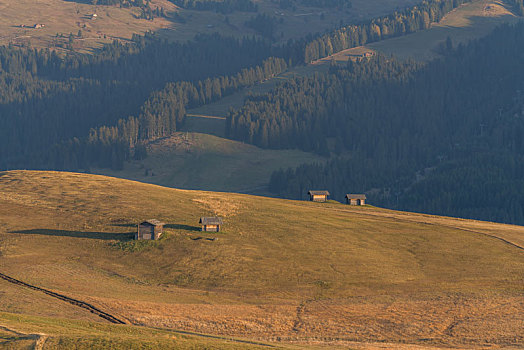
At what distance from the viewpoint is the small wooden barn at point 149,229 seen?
103m

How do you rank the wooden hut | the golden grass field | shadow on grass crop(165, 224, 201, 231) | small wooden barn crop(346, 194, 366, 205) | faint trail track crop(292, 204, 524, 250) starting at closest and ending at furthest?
the golden grass field, shadow on grass crop(165, 224, 201, 231), faint trail track crop(292, 204, 524, 250), small wooden barn crop(346, 194, 366, 205), the wooden hut

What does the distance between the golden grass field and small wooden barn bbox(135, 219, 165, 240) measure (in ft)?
5.72

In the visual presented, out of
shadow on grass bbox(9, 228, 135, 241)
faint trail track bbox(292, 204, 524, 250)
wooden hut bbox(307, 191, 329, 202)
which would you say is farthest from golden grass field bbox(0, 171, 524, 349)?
wooden hut bbox(307, 191, 329, 202)

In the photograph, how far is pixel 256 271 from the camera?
94.9 m

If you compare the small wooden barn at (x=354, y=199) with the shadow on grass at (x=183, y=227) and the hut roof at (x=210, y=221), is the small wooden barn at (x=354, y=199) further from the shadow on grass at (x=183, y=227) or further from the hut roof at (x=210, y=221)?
the shadow on grass at (x=183, y=227)

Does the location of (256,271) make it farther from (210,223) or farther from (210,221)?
(210,221)

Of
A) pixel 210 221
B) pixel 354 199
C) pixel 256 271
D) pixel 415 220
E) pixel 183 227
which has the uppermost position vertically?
pixel 210 221

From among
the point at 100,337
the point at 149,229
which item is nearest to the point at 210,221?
the point at 149,229

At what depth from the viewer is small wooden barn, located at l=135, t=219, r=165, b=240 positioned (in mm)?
103219

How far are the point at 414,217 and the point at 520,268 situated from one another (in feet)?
123

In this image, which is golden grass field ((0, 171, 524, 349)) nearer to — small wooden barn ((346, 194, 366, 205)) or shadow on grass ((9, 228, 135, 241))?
shadow on grass ((9, 228, 135, 241))

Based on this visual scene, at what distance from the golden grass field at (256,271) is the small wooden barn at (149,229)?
174 cm

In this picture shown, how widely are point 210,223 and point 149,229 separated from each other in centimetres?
1016

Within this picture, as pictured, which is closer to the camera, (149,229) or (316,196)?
(149,229)
